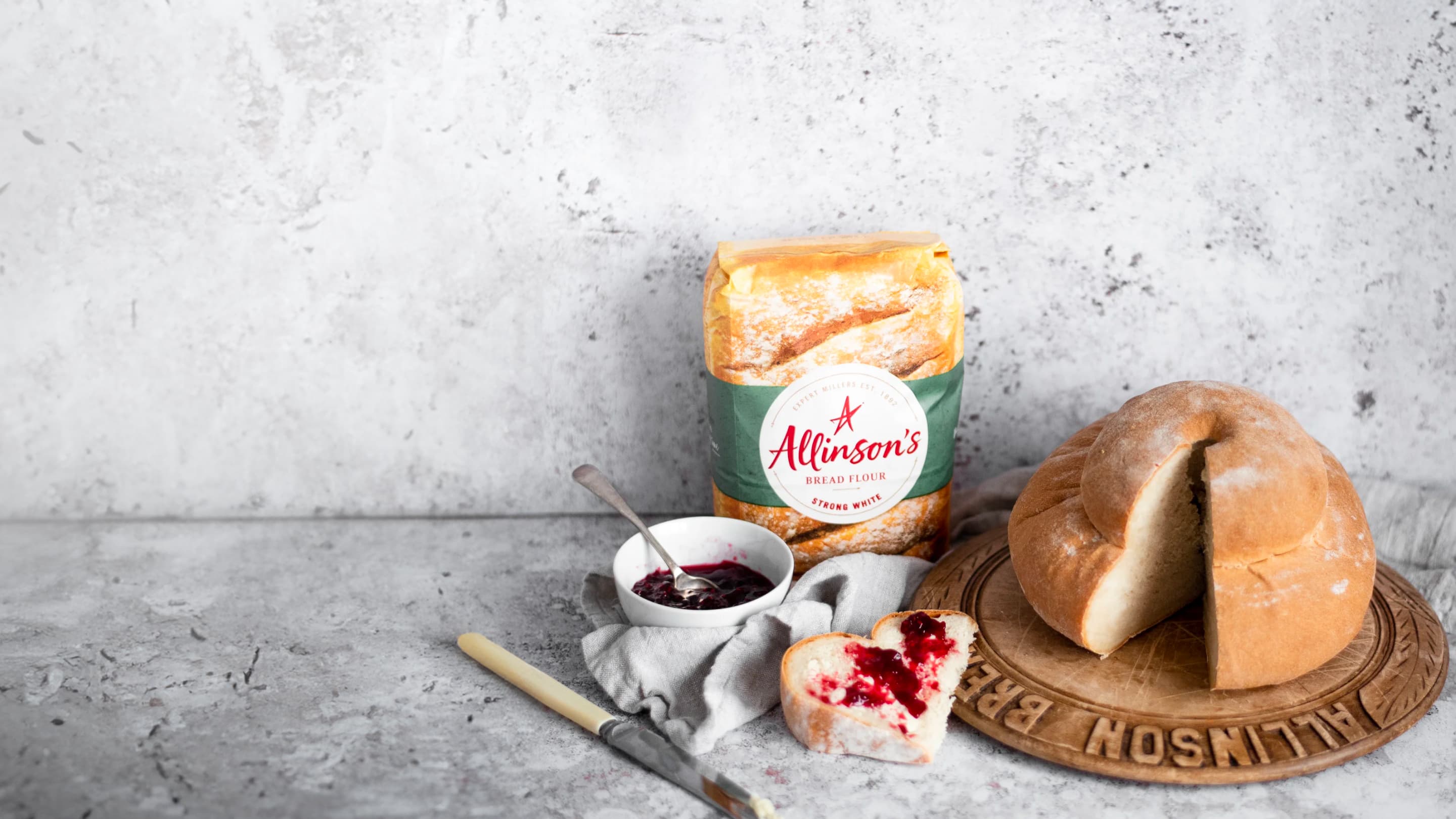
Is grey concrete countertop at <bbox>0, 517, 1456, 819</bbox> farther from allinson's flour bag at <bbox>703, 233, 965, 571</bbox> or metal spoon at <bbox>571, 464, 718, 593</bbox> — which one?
allinson's flour bag at <bbox>703, 233, 965, 571</bbox>

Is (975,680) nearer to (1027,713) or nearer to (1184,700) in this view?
(1027,713)

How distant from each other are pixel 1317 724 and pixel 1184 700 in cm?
17

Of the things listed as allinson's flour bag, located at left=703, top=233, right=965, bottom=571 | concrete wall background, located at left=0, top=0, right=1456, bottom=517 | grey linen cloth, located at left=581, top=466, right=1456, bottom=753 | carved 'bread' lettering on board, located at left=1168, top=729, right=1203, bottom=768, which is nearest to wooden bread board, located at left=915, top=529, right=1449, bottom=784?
carved 'bread' lettering on board, located at left=1168, top=729, right=1203, bottom=768

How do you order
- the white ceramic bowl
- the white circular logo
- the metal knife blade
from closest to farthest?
the metal knife blade, the white ceramic bowl, the white circular logo

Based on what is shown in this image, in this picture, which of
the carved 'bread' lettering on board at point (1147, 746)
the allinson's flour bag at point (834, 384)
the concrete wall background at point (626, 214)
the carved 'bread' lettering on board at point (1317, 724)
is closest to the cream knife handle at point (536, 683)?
the allinson's flour bag at point (834, 384)

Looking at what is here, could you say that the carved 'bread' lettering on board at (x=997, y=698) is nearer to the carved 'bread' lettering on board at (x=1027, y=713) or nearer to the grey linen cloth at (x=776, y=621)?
the carved 'bread' lettering on board at (x=1027, y=713)

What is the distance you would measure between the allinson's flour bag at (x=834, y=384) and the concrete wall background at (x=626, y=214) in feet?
0.91

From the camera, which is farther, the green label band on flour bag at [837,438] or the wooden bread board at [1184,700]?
the green label band on flour bag at [837,438]

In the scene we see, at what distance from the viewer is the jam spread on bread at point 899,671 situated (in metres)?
1.50

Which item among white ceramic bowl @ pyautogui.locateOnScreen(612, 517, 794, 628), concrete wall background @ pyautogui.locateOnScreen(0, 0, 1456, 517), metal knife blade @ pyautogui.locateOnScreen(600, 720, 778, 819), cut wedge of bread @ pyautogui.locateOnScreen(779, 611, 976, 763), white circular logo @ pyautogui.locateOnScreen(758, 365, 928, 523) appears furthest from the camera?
concrete wall background @ pyautogui.locateOnScreen(0, 0, 1456, 517)

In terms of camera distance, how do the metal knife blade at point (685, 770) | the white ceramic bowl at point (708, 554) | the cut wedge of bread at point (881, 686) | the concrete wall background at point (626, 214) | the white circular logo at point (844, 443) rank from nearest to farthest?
the metal knife blade at point (685, 770)
the cut wedge of bread at point (881, 686)
the white ceramic bowl at point (708, 554)
the white circular logo at point (844, 443)
the concrete wall background at point (626, 214)

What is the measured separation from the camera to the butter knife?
4.48 feet

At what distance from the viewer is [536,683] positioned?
1597 millimetres

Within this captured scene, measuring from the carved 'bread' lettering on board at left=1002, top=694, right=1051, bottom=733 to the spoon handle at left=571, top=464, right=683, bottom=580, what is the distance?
23.4 inches
